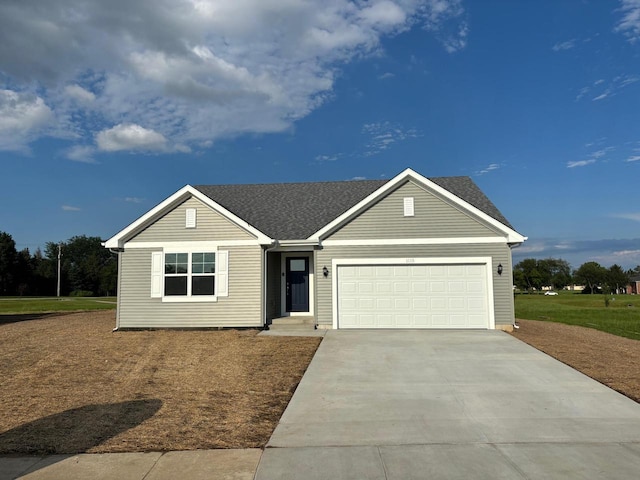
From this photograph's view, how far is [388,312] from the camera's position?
573 inches

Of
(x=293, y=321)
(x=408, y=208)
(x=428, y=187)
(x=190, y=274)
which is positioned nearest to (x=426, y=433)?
(x=293, y=321)

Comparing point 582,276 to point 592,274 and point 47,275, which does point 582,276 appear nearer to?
point 592,274

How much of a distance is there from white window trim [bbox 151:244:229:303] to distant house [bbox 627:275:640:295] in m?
114

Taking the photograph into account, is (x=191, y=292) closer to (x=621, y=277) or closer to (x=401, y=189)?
(x=401, y=189)

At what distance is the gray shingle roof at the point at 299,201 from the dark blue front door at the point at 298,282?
1196 millimetres

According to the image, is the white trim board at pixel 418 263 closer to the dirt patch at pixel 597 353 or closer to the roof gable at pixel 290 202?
the dirt patch at pixel 597 353

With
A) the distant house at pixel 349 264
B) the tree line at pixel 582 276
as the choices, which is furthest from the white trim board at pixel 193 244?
the tree line at pixel 582 276

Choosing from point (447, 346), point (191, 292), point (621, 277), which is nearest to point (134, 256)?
point (191, 292)

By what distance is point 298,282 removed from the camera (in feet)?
54.7

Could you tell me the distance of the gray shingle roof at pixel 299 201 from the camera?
16.6 m

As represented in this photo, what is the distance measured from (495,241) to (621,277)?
95.3m

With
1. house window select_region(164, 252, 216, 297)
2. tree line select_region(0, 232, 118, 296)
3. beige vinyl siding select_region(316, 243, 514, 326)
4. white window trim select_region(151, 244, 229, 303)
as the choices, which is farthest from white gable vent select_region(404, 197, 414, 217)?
tree line select_region(0, 232, 118, 296)

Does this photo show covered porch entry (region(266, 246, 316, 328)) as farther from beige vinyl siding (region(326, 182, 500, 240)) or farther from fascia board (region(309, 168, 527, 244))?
beige vinyl siding (region(326, 182, 500, 240))

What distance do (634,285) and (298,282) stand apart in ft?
374
